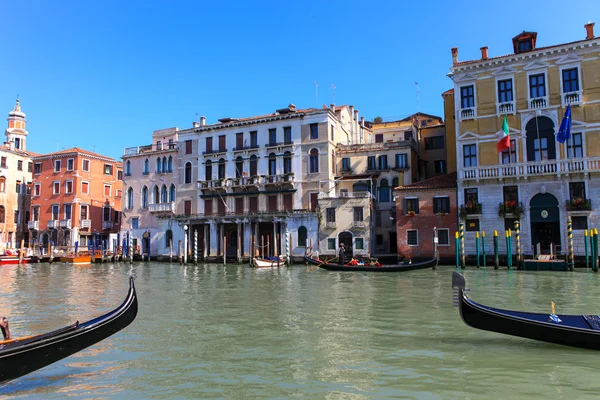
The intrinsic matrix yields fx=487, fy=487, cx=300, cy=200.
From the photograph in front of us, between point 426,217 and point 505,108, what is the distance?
6652mm

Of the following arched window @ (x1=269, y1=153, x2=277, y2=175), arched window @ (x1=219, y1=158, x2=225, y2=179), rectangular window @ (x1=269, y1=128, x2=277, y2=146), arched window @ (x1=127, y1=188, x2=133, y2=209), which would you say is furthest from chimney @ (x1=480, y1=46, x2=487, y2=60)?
arched window @ (x1=127, y1=188, x2=133, y2=209)

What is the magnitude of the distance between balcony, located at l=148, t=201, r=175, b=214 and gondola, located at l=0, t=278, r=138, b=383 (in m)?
30.4

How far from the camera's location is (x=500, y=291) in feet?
43.5

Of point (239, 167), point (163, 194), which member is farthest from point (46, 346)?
point (163, 194)

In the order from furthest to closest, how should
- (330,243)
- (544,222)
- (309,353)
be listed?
(330,243) → (544,222) → (309,353)

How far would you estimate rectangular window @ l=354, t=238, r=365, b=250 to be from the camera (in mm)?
27938

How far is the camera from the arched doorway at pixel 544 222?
22.7 metres

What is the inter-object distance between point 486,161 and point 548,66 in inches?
207

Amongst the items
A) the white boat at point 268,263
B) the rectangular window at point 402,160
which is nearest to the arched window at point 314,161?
the rectangular window at point 402,160

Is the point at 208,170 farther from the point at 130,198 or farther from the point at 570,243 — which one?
the point at 570,243

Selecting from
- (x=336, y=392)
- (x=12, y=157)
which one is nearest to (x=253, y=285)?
(x=336, y=392)

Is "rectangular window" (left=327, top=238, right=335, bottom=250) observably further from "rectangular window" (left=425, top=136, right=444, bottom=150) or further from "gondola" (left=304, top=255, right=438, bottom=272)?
"rectangular window" (left=425, top=136, right=444, bottom=150)

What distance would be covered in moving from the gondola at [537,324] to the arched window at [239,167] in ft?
90.3

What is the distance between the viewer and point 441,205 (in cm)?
2512
